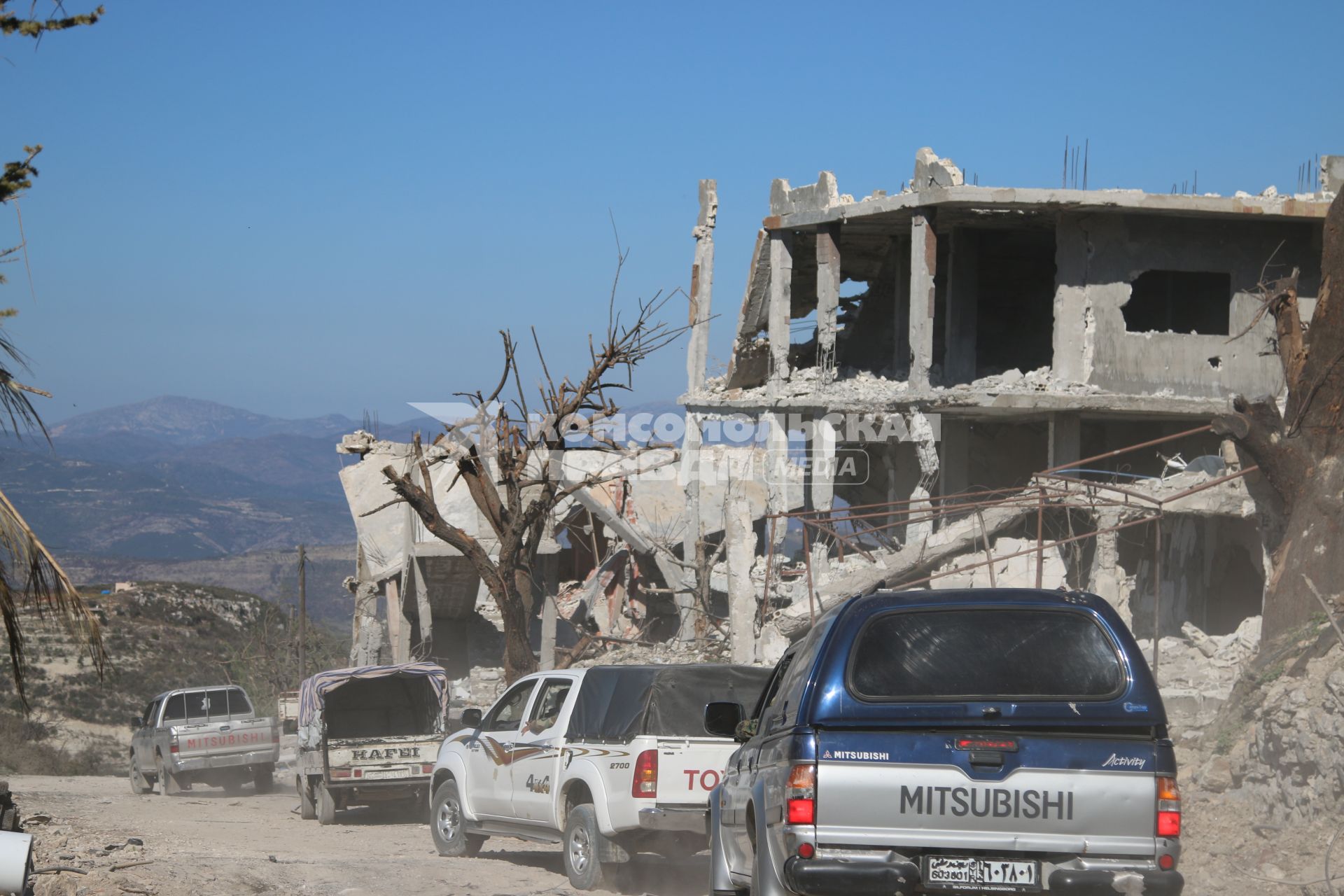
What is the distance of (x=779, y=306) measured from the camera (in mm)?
28719

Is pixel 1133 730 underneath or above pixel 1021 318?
underneath

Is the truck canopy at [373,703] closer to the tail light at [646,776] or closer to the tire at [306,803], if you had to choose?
the tire at [306,803]

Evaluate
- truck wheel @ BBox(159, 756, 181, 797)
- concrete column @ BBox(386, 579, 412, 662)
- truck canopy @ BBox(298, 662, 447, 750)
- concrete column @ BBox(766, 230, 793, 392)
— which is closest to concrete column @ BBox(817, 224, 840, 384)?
concrete column @ BBox(766, 230, 793, 392)

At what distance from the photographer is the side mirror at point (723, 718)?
8.19m

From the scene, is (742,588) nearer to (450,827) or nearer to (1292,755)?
(450,827)

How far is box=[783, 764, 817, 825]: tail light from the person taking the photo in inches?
237

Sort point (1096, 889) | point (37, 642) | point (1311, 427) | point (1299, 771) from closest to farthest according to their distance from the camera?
point (1096, 889) < point (1299, 771) < point (1311, 427) < point (37, 642)

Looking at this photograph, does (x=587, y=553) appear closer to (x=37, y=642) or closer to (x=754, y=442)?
(x=754, y=442)

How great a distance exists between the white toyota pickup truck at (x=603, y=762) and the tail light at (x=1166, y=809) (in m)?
5.23

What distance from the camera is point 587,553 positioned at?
35438 millimetres

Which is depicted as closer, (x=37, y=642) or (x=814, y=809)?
(x=814, y=809)

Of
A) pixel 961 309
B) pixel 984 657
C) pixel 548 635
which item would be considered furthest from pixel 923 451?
pixel 984 657

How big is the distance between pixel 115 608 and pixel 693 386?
3732cm

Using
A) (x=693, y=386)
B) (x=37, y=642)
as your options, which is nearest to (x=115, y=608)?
(x=37, y=642)
